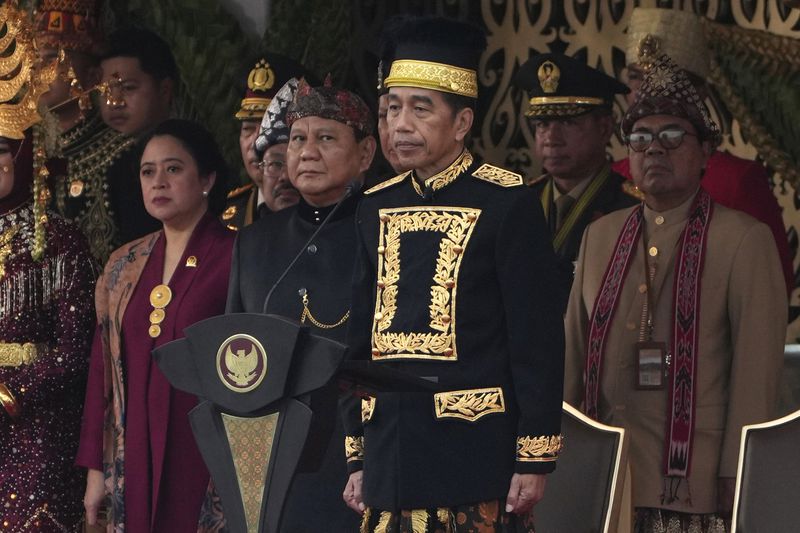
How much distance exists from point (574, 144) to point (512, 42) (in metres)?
1.73

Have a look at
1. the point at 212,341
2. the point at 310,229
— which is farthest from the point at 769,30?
the point at 212,341

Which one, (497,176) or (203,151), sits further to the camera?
(203,151)

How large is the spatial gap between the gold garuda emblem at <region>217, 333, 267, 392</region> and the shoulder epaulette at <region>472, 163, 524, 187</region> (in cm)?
77

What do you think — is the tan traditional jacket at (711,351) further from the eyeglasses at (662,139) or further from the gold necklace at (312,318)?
the gold necklace at (312,318)

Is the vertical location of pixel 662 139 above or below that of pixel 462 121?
above

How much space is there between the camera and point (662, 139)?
516cm

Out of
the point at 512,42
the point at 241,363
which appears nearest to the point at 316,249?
the point at 241,363

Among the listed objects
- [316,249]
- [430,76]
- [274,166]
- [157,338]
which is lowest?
[157,338]

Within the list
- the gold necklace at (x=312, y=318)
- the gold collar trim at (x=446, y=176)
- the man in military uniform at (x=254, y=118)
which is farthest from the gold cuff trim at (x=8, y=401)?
the gold collar trim at (x=446, y=176)

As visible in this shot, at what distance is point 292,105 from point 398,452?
1.34 metres

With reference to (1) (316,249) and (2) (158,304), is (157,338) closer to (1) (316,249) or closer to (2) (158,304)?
(2) (158,304)

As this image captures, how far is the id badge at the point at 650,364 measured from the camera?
502 centimetres

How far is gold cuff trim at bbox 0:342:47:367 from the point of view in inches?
218

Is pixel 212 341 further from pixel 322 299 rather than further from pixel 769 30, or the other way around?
pixel 769 30
